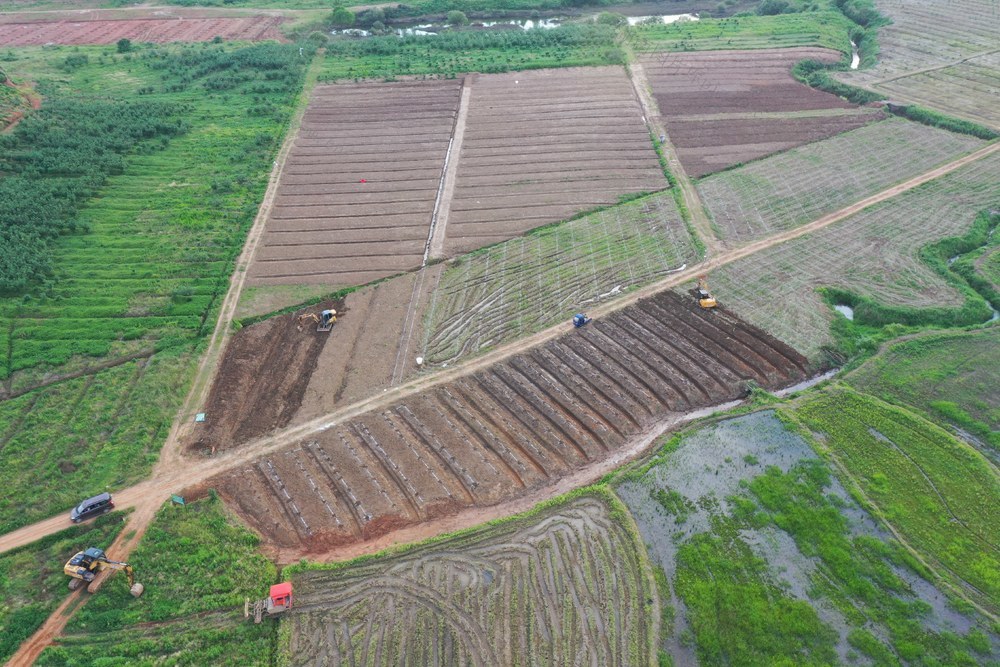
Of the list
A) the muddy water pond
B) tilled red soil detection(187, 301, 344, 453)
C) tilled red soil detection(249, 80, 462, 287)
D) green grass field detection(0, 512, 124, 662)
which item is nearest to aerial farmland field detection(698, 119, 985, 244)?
the muddy water pond

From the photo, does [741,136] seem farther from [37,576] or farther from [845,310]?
[37,576]

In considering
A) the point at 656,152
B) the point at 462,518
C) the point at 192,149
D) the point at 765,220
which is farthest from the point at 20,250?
the point at 765,220

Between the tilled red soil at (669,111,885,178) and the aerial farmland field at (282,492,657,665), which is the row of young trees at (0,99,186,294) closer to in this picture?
the aerial farmland field at (282,492,657,665)

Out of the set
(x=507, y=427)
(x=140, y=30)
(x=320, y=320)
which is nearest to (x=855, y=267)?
(x=507, y=427)

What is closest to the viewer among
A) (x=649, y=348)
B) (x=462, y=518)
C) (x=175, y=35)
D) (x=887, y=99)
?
(x=462, y=518)

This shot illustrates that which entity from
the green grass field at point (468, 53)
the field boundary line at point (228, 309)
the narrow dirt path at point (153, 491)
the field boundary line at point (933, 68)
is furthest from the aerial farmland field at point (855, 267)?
the green grass field at point (468, 53)

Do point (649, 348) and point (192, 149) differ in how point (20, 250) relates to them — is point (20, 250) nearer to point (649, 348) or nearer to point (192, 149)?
point (192, 149)

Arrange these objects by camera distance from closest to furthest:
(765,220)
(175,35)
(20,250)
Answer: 1. (20,250)
2. (765,220)
3. (175,35)
